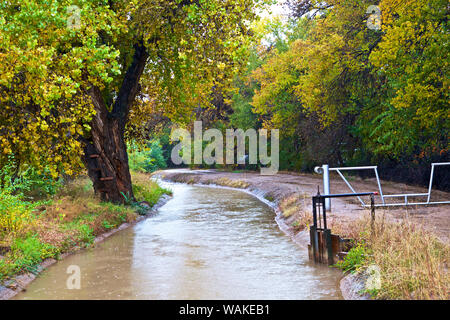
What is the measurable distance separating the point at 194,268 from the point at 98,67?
18.0 ft

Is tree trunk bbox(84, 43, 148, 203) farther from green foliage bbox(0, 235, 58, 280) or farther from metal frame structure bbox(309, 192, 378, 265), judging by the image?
metal frame structure bbox(309, 192, 378, 265)

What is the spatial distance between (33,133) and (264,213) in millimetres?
10436

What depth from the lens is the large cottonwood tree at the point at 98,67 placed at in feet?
35.8

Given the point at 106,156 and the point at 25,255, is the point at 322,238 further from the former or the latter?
the point at 106,156

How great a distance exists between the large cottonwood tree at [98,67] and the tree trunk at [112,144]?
4 centimetres

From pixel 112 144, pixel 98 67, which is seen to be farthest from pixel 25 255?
pixel 112 144

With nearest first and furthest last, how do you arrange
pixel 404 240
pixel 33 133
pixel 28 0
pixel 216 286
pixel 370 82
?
1. pixel 404 240
2. pixel 216 286
3. pixel 28 0
4. pixel 33 133
5. pixel 370 82

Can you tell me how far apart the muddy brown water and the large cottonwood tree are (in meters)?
2.84

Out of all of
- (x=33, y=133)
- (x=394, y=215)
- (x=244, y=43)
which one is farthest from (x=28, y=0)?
(x=394, y=215)

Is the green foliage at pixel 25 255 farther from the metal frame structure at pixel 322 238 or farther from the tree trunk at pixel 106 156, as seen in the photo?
the tree trunk at pixel 106 156

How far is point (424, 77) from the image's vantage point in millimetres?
15273

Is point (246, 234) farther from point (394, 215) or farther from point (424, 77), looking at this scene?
point (424, 77)

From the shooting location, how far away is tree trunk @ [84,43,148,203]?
16.8 metres

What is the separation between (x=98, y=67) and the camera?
39.0 ft
